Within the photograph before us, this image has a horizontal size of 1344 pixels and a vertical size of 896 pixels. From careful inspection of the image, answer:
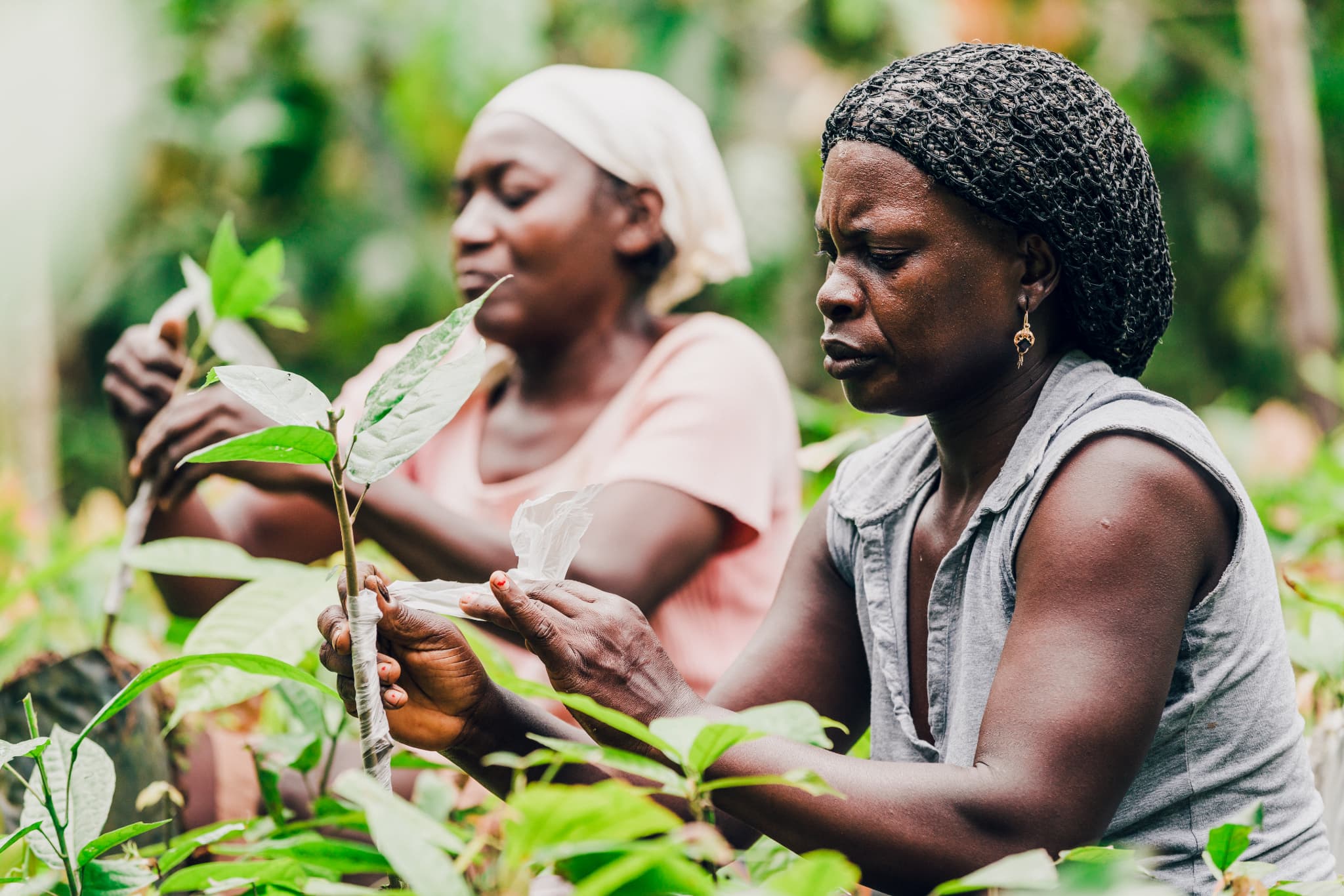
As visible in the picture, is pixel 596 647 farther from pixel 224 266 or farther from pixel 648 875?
pixel 224 266

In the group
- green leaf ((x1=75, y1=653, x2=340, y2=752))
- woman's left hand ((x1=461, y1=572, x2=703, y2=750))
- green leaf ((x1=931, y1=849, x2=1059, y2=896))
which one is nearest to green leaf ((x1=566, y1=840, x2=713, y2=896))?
green leaf ((x1=931, y1=849, x2=1059, y2=896))

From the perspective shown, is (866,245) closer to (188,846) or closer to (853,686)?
(853,686)

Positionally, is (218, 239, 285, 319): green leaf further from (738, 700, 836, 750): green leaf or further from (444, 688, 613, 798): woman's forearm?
(738, 700, 836, 750): green leaf

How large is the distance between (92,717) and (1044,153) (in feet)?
4.45

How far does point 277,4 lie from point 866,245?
21.7ft

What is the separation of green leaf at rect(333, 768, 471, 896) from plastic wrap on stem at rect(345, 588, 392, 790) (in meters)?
0.27

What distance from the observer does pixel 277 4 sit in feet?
23.9

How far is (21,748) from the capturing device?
1193mm

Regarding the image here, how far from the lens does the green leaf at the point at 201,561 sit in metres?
1.83

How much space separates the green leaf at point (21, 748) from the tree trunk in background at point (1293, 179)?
4.81 meters

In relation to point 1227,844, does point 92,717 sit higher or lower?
lower

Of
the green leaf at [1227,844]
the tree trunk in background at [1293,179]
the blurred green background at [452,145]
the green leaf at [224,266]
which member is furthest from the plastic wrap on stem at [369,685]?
the blurred green background at [452,145]

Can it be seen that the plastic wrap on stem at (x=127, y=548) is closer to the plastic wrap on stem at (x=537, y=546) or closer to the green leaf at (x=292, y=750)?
the green leaf at (x=292, y=750)

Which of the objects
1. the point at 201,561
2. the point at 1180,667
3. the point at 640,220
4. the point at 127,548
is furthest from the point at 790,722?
the point at 640,220
